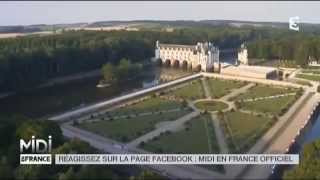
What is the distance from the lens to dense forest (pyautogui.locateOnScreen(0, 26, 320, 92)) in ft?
68.7

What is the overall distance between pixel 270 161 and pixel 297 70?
51.0 feet

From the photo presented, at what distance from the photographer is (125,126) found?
13.4 meters

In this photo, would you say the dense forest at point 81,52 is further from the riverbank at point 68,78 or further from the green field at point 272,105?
the green field at point 272,105

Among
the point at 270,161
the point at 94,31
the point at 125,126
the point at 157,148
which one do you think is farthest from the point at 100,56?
the point at 270,161

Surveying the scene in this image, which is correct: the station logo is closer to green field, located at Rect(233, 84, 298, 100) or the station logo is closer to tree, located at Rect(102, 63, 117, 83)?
green field, located at Rect(233, 84, 298, 100)

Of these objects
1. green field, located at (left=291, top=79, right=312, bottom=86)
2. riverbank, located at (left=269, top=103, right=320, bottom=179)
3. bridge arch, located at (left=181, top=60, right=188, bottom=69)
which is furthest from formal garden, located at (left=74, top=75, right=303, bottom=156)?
bridge arch, located at (left=181, top=60, right=188, bottom=69)

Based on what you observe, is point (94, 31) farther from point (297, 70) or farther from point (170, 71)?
point (297, 70)

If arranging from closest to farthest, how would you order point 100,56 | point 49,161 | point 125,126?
point 49,161, point 125,126, point 100,56

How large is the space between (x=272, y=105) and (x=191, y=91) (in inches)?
151

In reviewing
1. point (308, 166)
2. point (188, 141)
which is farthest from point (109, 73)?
point (308, 166)

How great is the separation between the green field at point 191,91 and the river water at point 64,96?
207cm

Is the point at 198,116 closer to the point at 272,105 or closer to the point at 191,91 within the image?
the point at 272,105

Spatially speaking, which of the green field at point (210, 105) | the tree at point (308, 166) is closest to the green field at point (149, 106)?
the green field at point (210, 105)

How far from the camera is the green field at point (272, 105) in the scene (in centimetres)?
1511
